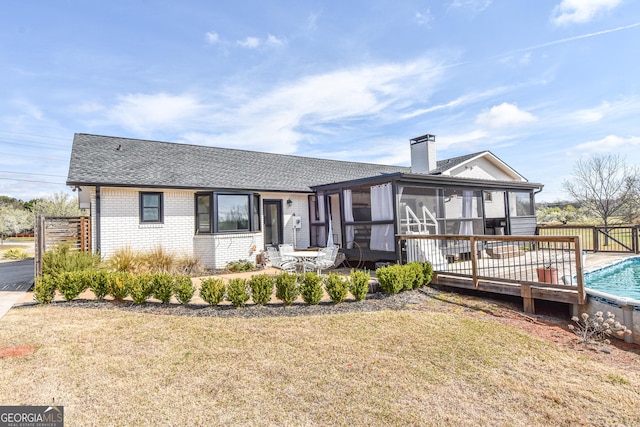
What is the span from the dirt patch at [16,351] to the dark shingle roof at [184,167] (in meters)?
5.99

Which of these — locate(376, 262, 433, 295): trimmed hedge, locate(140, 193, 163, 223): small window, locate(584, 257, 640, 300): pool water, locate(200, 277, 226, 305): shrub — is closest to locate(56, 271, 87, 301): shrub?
locate(200, 277, 226, 305): shrub

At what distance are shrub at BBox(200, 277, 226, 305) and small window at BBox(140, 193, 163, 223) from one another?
5.43 metres

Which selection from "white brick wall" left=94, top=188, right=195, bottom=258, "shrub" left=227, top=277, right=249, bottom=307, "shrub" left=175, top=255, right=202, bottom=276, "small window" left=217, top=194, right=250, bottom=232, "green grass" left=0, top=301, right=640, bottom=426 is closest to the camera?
"green grass" left=0, top=301, right=640, bottom=426

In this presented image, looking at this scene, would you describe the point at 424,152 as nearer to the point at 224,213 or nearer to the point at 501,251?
the point at 501,251

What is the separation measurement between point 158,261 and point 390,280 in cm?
667

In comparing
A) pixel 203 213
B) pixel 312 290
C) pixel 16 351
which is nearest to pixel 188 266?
pixel 203 213

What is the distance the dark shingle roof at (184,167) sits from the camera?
35.4 feet

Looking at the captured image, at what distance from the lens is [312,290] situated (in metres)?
6.71

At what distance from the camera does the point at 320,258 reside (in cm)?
912

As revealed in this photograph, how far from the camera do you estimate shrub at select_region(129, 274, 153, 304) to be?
6.86 meters

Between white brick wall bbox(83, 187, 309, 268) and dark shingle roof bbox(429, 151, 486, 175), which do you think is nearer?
white brick wall bbox(83, 187, 309, 268)

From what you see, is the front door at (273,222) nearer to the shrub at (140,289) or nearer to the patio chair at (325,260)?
the patio chair at (325,260)

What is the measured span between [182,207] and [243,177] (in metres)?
2.56

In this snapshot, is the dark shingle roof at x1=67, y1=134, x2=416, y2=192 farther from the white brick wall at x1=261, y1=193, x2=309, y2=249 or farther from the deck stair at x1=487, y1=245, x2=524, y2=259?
the deck stair at x1=487, y1=245, x2=524, y2=259
